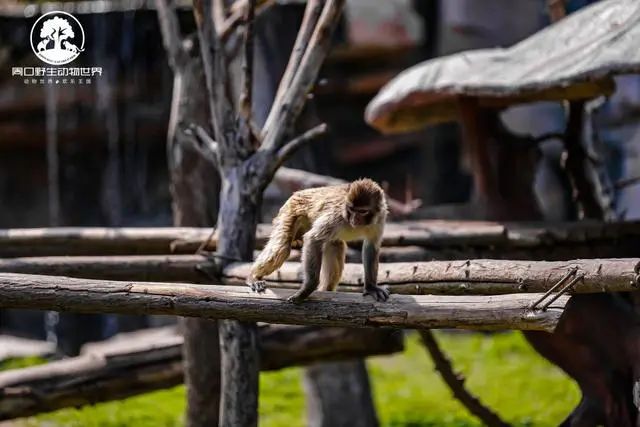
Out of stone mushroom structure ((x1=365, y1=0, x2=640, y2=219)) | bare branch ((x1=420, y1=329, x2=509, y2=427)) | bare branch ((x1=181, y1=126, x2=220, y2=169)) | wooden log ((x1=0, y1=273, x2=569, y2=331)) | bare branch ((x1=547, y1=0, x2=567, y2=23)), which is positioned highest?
bare branch ((x1=547, y1=0, x2=567, y2=23))

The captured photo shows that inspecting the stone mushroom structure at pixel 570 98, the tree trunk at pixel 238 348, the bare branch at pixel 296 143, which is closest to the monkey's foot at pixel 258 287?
the tree trunk at pixel 238 348

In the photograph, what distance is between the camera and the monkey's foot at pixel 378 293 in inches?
144

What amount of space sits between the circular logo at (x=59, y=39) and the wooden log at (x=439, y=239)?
1.16m

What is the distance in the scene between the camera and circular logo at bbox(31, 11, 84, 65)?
5.98 metres

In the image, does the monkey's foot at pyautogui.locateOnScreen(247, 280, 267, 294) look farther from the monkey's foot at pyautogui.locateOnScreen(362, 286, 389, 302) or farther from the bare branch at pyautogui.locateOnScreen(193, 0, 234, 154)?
the bare branch at pyautogui.locateOnScreen(193, 0, 234, 154)

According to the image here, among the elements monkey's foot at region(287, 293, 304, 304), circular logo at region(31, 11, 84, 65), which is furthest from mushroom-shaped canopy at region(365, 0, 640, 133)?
monkey's foot at region(287, 293, 304, 304)

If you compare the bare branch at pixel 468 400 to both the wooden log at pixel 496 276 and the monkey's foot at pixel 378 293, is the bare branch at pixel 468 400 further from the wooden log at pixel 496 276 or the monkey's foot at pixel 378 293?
the monkey's foot at pixel 378 293

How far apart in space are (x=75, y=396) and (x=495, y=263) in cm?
261

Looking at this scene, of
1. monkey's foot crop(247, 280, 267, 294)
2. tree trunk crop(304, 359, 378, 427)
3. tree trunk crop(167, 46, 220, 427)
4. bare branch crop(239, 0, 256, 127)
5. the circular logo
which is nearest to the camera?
monkey's foot crop(247, 280, 267, 294)

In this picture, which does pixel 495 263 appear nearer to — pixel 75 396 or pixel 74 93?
pixel 75 396

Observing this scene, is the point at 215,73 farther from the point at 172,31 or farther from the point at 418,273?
the point at 418,273

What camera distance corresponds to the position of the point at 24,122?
10.7 meters

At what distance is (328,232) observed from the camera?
392 centimetres

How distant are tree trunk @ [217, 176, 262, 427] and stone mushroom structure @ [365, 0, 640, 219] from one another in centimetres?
147
